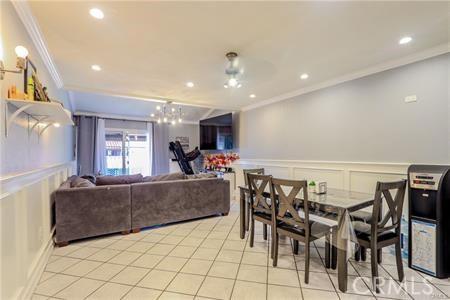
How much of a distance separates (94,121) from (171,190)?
14.5ft

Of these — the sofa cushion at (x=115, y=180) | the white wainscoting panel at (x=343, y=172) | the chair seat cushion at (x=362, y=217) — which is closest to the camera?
the chair seat cushion at (x=362, y=217)

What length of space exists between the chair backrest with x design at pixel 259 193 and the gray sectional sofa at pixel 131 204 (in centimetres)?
141

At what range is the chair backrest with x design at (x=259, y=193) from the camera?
102 inches

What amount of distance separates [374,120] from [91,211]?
4306 mm

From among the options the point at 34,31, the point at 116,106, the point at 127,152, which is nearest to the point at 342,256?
the point at 34,31

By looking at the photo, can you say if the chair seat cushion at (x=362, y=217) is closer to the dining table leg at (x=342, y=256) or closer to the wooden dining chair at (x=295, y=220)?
the wooden dining chair at (x=295, y=220)

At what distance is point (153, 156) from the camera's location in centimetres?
757

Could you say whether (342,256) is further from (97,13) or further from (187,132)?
(187,132)

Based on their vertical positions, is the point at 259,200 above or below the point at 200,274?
above

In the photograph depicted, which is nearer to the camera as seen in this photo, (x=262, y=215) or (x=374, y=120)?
(x=262, y=215)

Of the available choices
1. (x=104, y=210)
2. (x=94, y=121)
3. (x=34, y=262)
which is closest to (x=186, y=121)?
(x=94, y=121)

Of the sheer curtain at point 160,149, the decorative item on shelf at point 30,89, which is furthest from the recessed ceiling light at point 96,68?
the sheer curtain at point 160,149

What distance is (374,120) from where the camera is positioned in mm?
3320

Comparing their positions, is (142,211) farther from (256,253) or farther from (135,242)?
(256,253)
